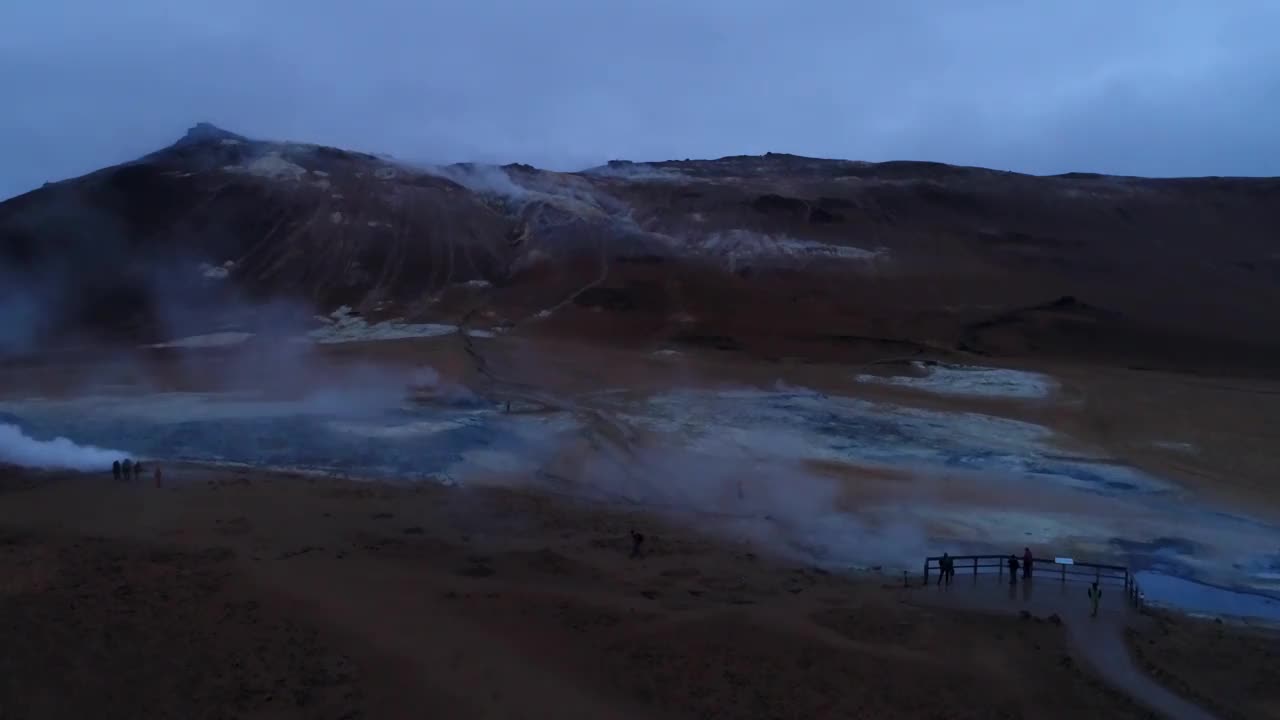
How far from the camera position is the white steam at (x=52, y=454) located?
23.0m

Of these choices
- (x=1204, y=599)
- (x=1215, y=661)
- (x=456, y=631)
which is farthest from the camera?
(x=1204, y=599)

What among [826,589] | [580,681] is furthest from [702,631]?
[826,589]

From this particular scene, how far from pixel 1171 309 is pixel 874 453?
35358 mm

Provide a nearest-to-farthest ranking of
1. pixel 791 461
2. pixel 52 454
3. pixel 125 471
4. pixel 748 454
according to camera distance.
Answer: pixel 125 471
pixel 52 454
pixel 791 461
pixel 748 454

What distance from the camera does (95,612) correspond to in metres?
13.4

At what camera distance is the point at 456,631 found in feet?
44.8

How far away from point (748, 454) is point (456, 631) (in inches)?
633

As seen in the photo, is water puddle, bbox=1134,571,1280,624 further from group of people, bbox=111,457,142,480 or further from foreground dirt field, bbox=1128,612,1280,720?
group of people, bbox=111,457,142,480

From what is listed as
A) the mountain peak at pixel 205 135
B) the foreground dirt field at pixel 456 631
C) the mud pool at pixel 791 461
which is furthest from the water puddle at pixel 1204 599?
the mountain peak at pixel 205 135

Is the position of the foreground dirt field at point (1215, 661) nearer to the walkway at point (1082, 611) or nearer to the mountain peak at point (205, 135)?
the walkway at point (1082, 611)

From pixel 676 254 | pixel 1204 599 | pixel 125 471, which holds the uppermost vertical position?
pixel 676 254

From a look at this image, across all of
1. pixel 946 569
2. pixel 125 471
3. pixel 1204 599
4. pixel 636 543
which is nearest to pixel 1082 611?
pixel 946 569

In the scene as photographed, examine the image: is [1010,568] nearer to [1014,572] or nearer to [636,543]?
[1014,572]

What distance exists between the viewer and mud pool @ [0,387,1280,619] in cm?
2138
